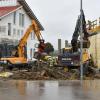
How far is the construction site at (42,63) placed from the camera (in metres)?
25.5

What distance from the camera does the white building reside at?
7469 cm

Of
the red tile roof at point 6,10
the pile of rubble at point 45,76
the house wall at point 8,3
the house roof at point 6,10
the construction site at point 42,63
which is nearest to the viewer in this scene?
the construction site at point 42,63

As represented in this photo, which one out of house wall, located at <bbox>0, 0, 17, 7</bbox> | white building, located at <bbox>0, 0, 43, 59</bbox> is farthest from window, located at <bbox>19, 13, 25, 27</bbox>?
house wall, located at <bbox>0, 0, 17, 7</bbox>

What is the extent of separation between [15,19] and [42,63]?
27.2 metres

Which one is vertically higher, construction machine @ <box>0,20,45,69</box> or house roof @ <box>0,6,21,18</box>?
house roof @ <box>0,6,21,18</box>

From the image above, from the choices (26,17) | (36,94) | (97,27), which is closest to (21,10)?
(26,17)

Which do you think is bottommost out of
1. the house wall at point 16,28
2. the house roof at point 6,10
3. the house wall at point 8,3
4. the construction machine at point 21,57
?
the construction machine at point 21,57

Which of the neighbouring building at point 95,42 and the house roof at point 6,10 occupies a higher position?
the house roof at point 6,10

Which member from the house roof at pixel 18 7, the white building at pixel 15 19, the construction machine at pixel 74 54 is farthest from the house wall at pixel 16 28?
the construction machine at pixel 74 54

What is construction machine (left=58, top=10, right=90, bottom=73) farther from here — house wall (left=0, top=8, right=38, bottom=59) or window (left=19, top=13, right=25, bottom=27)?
window (left=19, top=13, right=25, bottom=27)

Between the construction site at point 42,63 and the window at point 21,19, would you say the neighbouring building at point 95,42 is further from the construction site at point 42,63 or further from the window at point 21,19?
the window at point 21,19

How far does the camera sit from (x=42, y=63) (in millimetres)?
52125

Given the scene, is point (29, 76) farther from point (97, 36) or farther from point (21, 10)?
point (21, 10)

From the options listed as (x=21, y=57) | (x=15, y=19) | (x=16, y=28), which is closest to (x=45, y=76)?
(x=21, y=57)
